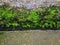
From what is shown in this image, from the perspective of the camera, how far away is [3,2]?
13.8ft

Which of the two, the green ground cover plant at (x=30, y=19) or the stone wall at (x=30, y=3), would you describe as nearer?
the green ground cover plant at (x=30, y=19)

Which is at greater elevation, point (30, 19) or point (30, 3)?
point (30, 3)

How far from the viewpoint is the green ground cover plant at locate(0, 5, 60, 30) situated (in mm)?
3924

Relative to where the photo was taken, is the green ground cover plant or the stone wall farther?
the stone wall

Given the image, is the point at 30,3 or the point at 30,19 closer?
the point at 30,19

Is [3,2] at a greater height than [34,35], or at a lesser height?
greater

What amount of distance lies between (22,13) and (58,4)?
0.77 m

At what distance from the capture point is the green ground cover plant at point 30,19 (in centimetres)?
392

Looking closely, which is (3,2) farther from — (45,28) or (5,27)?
(45,28)

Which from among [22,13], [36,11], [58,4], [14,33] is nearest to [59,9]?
[58,4]

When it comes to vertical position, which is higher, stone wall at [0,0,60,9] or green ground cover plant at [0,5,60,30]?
stone wall at [0,0,60,9]

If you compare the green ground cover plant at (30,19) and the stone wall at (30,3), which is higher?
the stone wall at (30,3)

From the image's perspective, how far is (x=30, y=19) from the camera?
3.97m

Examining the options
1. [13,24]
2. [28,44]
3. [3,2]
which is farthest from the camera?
[3,2]
